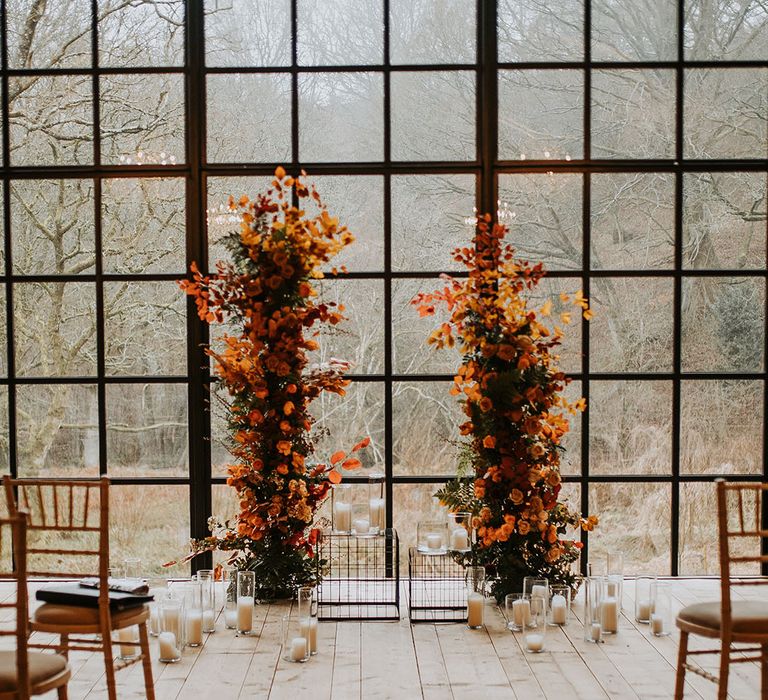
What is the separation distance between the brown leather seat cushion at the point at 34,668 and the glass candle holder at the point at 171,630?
1110 millimetres

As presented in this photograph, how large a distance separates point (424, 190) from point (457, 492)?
166 centimetres

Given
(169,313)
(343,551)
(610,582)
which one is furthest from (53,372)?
(610,582)

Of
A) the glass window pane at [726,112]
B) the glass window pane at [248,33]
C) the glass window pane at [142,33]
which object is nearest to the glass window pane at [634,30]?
the glass window pane at [726,112]

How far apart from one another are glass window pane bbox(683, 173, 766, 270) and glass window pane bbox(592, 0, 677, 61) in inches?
28.2

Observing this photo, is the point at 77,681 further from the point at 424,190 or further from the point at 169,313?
the point at 424,190

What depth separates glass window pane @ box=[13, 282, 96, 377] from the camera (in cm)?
514

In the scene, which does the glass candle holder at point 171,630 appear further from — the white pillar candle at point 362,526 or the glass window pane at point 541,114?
the glass window pane at point 541,114

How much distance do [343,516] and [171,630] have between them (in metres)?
1.05

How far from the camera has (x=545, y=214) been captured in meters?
5.11

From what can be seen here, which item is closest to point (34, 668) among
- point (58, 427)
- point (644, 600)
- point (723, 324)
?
point (58, 427)

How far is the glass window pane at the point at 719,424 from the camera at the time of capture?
5168 mm

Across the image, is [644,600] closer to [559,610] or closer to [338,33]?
[559,610]

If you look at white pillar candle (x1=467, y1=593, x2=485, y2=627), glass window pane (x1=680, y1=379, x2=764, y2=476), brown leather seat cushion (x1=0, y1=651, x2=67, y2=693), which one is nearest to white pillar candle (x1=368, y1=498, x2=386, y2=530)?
white pillar candle (x1=467, y1=593, x2=485, y2=627)

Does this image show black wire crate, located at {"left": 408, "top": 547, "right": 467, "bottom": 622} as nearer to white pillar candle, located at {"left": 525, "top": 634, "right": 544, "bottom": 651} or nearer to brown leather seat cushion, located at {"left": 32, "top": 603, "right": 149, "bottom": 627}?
white pillar candle, located at {"left": 525, "top": 634, "right": 544, "bottom": 651}
